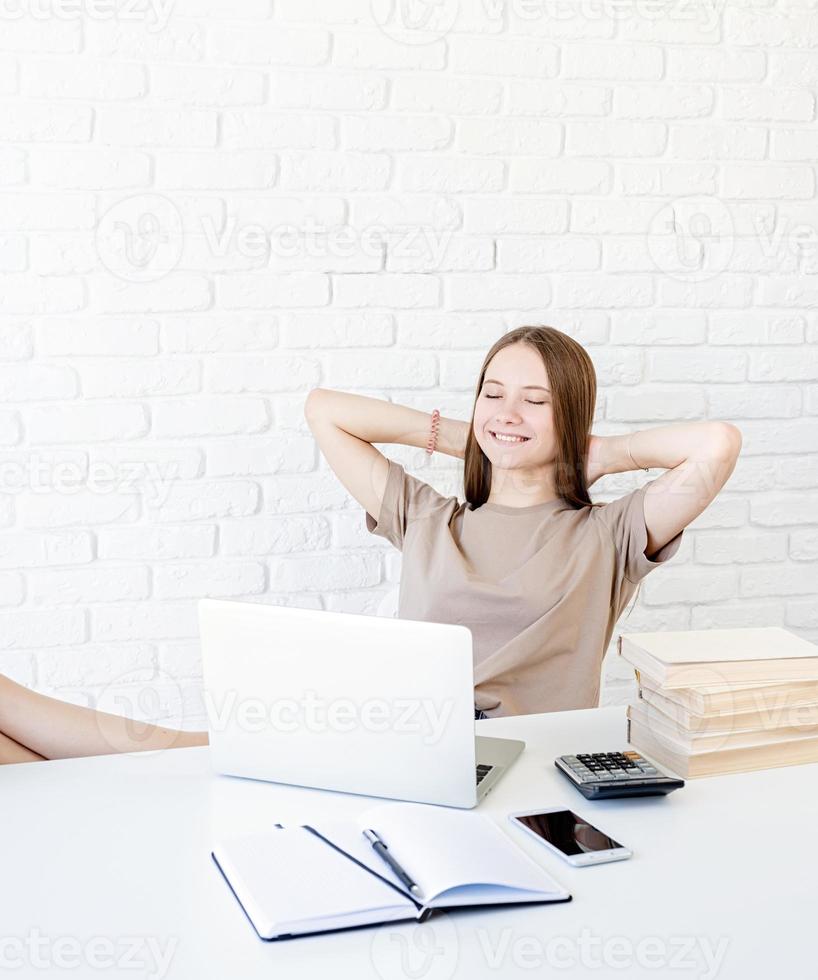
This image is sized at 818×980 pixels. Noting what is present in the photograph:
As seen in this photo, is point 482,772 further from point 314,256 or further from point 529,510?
point 314,256

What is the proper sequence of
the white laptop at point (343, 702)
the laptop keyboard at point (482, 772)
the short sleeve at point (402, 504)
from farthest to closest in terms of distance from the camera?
the short sleeve at point (402, 504) → the laptop keyboard at point (482, 772) → the white laptop at point (343, 702)

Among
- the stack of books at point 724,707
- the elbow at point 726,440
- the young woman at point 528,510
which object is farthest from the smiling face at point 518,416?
the stack of books at point 724,707

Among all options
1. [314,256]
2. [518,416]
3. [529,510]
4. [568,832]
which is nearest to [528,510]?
[529,510]

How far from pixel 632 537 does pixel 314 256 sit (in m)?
0.91

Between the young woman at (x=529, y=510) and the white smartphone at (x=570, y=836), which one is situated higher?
the young woman at (x=529, y=510)

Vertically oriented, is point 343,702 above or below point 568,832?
above

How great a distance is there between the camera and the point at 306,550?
7.77ft

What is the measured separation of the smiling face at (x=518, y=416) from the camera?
201 cm

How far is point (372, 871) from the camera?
3.36 ft

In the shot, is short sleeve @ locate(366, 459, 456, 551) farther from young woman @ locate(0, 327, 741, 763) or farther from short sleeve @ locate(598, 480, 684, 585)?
short sleeve @ locate(598, 480, 684, 585)

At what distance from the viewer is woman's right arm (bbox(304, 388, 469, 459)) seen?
217cm

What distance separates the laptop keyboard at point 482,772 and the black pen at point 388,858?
204 millimetres

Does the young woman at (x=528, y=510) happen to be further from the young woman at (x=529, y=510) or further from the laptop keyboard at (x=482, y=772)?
the laptop keyboard at (x=482, y=772)

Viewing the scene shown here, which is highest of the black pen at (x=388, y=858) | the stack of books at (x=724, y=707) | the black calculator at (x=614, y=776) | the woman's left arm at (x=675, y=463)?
the woman's left arm at (x=675, y=463)
